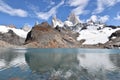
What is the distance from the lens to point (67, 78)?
45.3 metres

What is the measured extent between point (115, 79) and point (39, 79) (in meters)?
15.3

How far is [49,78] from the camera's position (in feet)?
149

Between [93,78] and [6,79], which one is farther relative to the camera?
[93,78]

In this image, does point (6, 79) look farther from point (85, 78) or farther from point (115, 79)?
point (115, 79)

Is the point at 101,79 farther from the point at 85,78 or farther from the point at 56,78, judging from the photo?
the point at 56,78

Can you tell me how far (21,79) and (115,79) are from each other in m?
18.7

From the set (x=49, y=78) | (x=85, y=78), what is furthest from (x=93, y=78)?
(x=49, y=78)

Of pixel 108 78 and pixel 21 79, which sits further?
pixel 108 78

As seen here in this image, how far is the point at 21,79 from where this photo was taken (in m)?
44.0

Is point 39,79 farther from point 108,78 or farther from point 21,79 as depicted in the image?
point 108,78

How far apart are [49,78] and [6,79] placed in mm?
8350

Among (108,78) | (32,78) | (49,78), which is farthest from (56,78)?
(108,78)

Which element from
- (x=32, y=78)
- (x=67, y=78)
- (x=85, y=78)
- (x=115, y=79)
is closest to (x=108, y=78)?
(x=115, y=79)

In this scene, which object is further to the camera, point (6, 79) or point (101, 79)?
point (101, 79)
